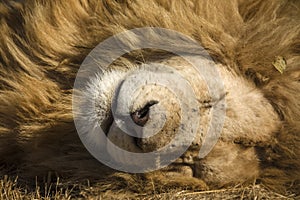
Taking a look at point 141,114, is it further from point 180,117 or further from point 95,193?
point 95,193

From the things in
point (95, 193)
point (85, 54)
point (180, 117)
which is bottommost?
point (95, 193)

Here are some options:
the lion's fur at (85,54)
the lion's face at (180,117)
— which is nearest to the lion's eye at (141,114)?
the lion's face at (180,117)

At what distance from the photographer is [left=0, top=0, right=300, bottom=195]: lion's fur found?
2541 mm

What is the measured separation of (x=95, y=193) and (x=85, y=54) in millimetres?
622

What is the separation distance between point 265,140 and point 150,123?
542 mm

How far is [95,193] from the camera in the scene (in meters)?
2.64

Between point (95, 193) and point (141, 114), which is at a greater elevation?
point (141, 114)

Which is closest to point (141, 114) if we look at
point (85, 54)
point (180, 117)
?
point (180, 117)

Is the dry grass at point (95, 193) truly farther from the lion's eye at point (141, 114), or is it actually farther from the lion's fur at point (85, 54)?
the lion's eye at point (141, 114)

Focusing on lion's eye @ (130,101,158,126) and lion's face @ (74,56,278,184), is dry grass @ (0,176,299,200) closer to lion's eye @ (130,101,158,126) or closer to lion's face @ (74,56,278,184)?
lion's face @ (74,56,278,184)

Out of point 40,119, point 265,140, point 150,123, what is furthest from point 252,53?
point 40,119

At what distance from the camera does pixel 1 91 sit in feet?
9.04

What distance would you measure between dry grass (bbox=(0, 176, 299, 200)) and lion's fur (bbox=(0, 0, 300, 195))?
56 millimetres

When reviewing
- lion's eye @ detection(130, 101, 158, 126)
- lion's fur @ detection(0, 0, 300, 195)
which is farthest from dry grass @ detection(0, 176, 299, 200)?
lion's eye @ detection(130, 101, 158, 126)
